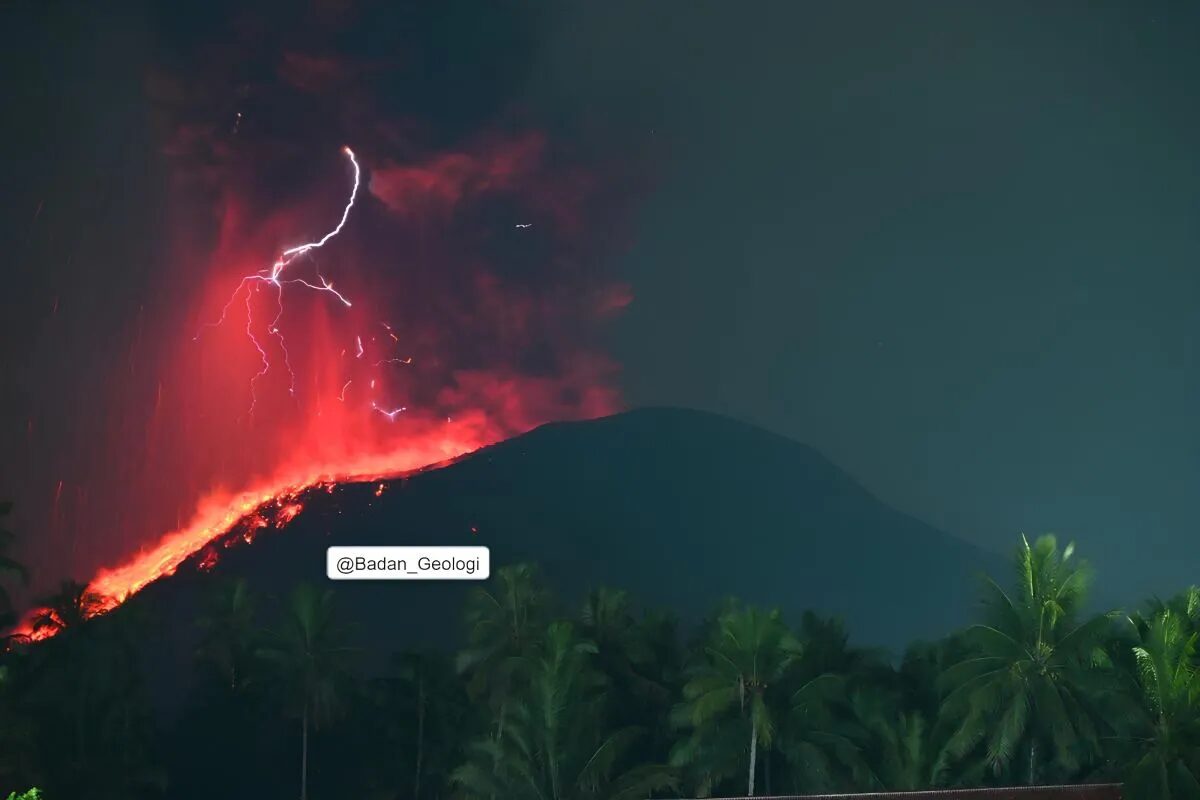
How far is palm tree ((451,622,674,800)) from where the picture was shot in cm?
2523

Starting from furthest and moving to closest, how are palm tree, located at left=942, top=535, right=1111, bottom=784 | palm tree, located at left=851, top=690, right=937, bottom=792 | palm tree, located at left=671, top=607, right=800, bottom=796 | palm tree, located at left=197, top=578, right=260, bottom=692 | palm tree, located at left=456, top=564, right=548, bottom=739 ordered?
palm tree, located at left=197, top=578, right=260, bottom=692
palm tree, located at left=456, top=564, right=548, bottom=739
palm tree, located at left=671, top=607, right=800, bottom=796
palm tree, located at left=851, top=690, right=937, bottom=792
palm tree, located at left=942, top=535, right=1111, bottom=784

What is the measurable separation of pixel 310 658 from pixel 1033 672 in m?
23.5

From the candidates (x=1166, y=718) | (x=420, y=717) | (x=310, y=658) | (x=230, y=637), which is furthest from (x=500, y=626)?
(x=1166, y=718)

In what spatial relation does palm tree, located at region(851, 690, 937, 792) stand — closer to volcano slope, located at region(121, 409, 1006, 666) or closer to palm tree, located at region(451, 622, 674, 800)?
palm tree, located at region(451, 622, 674, 800)

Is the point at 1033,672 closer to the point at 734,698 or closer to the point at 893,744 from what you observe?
the point at 893,744

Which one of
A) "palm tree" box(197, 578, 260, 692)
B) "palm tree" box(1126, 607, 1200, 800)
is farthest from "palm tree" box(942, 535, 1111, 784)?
"palm tree" box(197, 578, 260, 692)

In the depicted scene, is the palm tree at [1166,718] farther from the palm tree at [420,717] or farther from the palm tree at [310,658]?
the palm tree at [310,658]

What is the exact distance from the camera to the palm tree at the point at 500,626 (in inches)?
1385

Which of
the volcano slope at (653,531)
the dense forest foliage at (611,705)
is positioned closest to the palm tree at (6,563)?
the dense forest foliage at (611,705)

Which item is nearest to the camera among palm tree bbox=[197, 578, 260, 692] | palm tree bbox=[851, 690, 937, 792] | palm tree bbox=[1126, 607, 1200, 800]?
palm tree bbox=[1126, 607, 1200, 800]

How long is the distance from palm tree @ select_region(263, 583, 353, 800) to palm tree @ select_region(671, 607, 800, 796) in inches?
597

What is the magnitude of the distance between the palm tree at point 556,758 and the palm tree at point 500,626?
818 centimetres

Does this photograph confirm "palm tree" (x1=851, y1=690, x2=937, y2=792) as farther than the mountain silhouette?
No


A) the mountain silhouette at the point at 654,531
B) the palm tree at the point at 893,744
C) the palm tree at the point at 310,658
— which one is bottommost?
the palm tree at the point at 893,744
